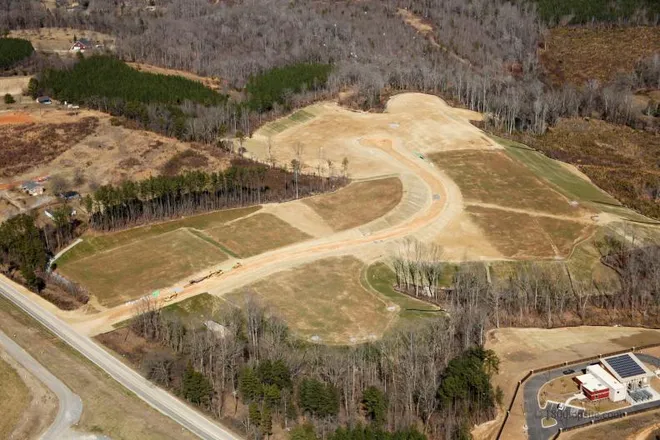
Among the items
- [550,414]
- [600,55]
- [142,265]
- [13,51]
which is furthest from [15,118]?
[600,55]

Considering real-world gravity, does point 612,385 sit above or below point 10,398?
above

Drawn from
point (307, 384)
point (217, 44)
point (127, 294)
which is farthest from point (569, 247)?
point (217, 44)

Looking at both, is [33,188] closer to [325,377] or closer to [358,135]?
[358,135]

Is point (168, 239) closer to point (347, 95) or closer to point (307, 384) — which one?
point (307, 384)

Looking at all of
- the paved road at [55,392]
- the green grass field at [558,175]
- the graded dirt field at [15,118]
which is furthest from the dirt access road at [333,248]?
the graded dirt field at [15,118]

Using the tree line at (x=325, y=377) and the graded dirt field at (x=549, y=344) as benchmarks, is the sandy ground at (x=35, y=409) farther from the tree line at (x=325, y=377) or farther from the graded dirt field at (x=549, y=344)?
the graded dirt field at (x=549, y=344)

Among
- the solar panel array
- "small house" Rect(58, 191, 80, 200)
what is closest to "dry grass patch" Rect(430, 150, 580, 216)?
the solar panel array
